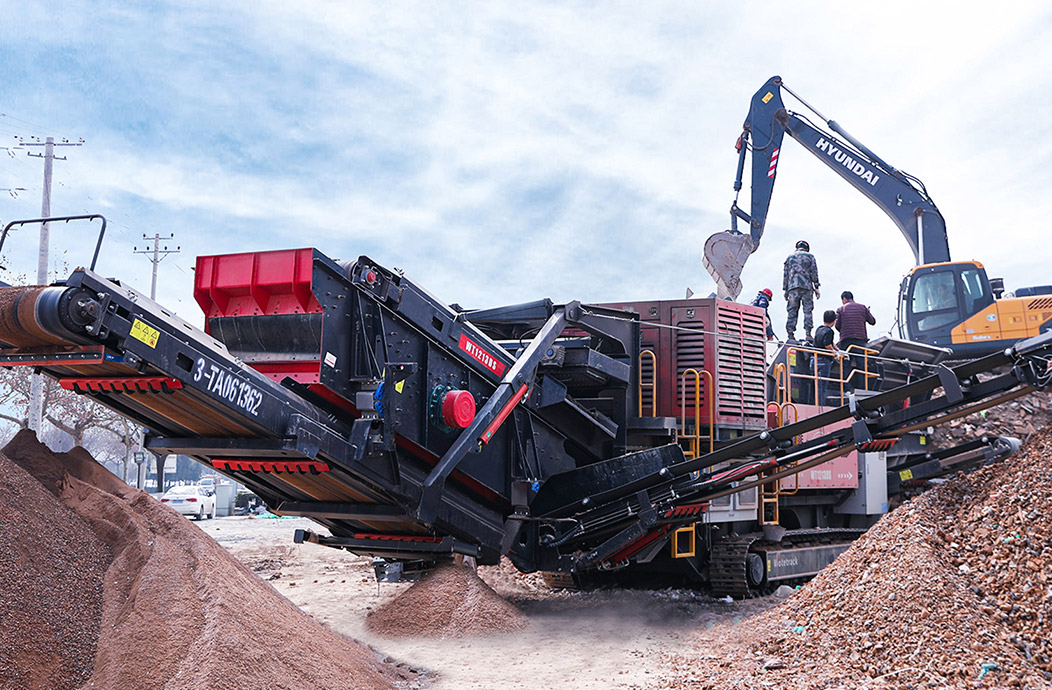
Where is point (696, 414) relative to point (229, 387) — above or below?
above

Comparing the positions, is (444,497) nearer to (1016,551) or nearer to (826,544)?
(1016,551)

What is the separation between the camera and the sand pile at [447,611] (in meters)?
8.42

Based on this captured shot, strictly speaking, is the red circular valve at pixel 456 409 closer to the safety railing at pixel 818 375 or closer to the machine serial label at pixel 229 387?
the machine serial label at pixel 229 387

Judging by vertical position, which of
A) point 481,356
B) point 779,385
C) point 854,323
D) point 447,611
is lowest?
point 447,611

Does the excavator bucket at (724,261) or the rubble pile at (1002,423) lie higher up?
the excavator bucket at (724,261)

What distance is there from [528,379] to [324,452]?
233 centimetres

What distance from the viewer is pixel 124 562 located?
582cm

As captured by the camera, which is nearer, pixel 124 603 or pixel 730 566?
pixel 124 603

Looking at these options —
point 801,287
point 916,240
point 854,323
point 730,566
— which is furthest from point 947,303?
point 730,566

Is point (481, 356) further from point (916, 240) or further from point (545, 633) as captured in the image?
point (916, 240)

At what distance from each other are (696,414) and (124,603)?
603 cm

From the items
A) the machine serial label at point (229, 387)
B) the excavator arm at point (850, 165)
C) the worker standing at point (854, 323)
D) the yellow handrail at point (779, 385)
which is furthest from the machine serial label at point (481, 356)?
the excavator arm at point (850, 165)

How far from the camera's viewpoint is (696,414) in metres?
9.77

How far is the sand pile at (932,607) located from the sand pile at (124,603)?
2.89 meters
